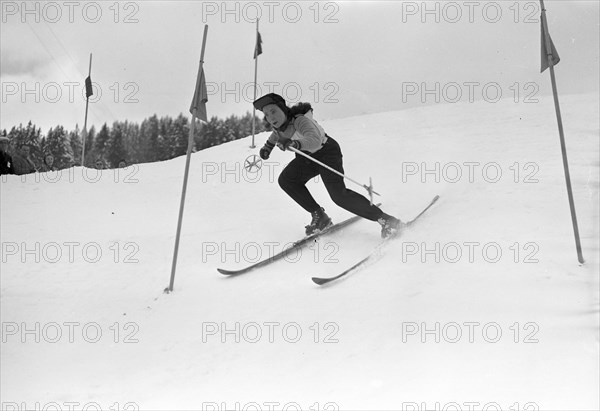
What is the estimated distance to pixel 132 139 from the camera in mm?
57812

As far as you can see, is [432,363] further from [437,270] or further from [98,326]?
[98,326]

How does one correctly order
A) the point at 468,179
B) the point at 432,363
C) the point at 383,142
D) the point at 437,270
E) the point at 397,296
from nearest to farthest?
the point at 432,363, the point at 397,296, the point at 437,270, the point at 468,179, the point at 383,142

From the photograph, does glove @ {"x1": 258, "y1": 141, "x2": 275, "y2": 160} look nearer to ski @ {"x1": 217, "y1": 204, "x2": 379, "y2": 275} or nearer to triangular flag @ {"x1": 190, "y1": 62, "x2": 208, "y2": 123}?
triangular flag @ {"x1": 190, "y1": 62, "x2": 208, "y2": 123}

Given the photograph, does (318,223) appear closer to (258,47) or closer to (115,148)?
(258,47)

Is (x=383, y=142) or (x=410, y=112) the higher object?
(x=410, y=112)

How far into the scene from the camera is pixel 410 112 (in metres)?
Answer: 12.9

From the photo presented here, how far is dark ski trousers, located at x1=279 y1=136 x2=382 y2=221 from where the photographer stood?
5.20m

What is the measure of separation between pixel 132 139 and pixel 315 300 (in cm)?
5740

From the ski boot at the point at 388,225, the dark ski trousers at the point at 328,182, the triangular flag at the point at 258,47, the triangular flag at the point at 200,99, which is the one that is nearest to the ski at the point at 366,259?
the ski boot at the point at 388,225

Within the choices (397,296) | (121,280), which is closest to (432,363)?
(397,296)

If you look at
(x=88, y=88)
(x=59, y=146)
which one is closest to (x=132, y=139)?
(x=59, y=146)

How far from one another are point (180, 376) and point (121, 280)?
2.09m

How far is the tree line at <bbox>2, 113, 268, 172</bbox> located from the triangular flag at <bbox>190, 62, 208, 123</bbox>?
3823cm

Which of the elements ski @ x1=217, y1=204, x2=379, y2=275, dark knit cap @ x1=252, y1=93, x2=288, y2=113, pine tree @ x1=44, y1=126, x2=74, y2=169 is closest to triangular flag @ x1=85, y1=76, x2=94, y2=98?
dark knit cap @ x1=252, y1=93, x2=288, y2=113
